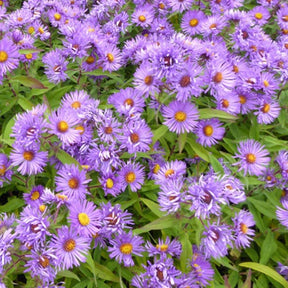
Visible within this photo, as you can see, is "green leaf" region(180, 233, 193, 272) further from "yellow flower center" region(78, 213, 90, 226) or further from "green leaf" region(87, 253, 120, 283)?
"yellow flower center" region(78, 213, 90, 226)

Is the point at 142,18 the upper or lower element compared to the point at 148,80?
lower

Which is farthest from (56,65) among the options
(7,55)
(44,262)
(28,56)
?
(44,262)

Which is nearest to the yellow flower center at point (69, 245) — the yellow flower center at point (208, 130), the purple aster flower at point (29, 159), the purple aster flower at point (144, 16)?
the purple aster flower at point (29, 159)

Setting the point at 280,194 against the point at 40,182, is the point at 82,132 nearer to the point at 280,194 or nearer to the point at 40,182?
the point at 40,182

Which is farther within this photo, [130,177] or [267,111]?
[267,111]

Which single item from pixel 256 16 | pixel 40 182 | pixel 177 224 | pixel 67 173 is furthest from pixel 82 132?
pixel 256 16

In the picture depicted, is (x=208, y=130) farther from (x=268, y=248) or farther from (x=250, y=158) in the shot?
(x=268, y=248)
